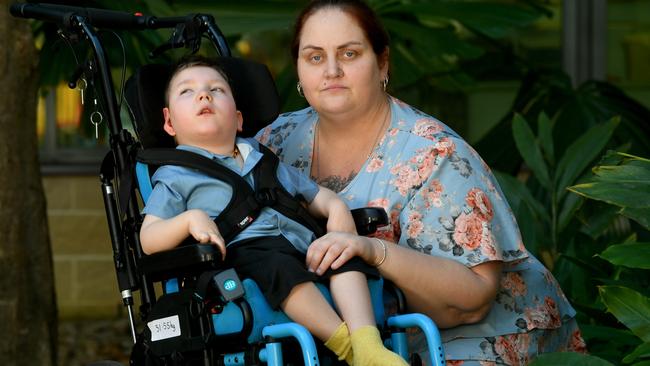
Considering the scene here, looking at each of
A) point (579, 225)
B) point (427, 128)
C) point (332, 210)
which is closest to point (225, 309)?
point (332, 210)

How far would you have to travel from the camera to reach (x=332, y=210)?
3.51m

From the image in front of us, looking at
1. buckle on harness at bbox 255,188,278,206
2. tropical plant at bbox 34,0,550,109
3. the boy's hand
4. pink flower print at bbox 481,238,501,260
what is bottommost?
pink flower print at bbox 481,238,501,260

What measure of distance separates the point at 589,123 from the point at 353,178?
2.04 metres

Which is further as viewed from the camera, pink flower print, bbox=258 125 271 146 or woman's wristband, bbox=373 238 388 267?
pink flower print, bbox=258 125 271 146

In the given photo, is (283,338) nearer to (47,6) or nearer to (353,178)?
(353,178)

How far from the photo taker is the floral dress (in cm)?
364

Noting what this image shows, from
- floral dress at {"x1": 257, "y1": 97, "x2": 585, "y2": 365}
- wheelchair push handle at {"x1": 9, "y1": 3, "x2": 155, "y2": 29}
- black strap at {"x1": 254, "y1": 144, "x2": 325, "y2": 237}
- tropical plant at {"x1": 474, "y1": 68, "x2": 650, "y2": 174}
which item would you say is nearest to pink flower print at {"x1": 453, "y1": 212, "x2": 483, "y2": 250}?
floral dress at {"x1": 257, "y1": 97, "x2": 585, "y2": 365}

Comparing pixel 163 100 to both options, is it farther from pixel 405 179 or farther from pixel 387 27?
pixel 387 27

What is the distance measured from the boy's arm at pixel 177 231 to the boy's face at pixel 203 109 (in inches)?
11.1

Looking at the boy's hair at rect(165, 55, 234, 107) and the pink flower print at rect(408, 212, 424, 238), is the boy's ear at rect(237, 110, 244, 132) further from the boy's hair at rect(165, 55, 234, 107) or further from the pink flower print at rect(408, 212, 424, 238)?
the pink flower print at rect(408, 212, 424, 238)

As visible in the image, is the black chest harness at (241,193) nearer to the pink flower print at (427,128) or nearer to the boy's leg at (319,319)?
the boy's leg at (319,319)

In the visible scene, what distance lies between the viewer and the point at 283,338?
309cm

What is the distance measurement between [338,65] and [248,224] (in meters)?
0.65

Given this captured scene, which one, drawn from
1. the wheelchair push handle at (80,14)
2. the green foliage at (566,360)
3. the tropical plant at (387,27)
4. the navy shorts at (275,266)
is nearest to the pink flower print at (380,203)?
the navy shorts at (275,266)
